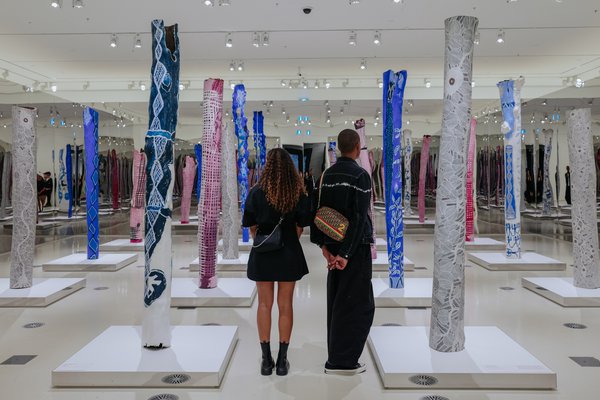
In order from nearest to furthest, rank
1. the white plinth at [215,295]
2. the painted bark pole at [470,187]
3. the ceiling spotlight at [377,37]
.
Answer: the white plinth at [215,295] < the painted bark pole at [470,187] < the ceiling spotlight at [377,37]

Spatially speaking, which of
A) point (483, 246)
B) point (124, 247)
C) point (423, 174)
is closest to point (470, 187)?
point (483, 246)

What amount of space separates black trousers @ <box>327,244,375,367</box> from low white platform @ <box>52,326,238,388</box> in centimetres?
72

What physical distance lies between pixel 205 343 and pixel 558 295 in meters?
3.36

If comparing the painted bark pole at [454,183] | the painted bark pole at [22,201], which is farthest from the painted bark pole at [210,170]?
the painted bark pole at [454,183]

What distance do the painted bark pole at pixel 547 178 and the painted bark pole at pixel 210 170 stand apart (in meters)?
7.58

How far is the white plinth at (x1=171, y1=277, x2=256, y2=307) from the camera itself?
505 centimetres

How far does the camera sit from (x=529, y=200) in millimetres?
12484

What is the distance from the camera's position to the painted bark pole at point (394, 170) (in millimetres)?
5203

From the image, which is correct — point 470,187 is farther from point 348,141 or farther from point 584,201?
point 348,141

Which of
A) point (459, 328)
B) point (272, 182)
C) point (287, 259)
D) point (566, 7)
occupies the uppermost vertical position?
point (566, 7)

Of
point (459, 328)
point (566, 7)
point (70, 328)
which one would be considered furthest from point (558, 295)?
point (566, 7)

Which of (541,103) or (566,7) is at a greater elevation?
(566,7)

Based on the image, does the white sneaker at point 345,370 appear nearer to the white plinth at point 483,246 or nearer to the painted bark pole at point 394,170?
the painted bark pole at point 394,170

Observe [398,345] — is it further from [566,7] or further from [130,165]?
[130,165]
